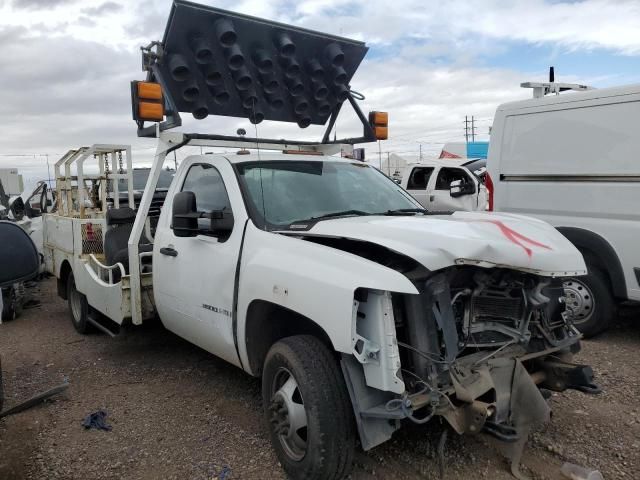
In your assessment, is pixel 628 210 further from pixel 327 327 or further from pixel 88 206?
pixel 88 206

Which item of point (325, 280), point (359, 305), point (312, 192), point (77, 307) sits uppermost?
point (312, 192)

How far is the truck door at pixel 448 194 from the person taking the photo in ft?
35.3

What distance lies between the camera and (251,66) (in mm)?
4773

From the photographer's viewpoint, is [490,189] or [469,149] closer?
[490,189]

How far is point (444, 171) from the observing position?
11.3 m

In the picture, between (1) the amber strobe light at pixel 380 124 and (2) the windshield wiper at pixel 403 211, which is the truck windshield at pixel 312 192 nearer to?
(2) the windshield wiper at pixel 403 211

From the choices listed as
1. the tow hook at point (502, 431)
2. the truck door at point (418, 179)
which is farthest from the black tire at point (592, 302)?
the truck door at point (418, 179)

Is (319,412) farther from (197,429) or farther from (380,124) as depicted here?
(380,124)

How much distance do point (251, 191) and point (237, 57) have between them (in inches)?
50.4

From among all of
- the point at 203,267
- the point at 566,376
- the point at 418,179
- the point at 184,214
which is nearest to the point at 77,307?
the point at 203,267

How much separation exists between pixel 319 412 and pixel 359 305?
0.59 meters

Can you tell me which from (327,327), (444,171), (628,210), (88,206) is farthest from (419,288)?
(444,171)

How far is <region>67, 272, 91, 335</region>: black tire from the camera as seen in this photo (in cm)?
621

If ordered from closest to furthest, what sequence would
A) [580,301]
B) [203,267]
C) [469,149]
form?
[203,267]
[580,301]
[469,149]
